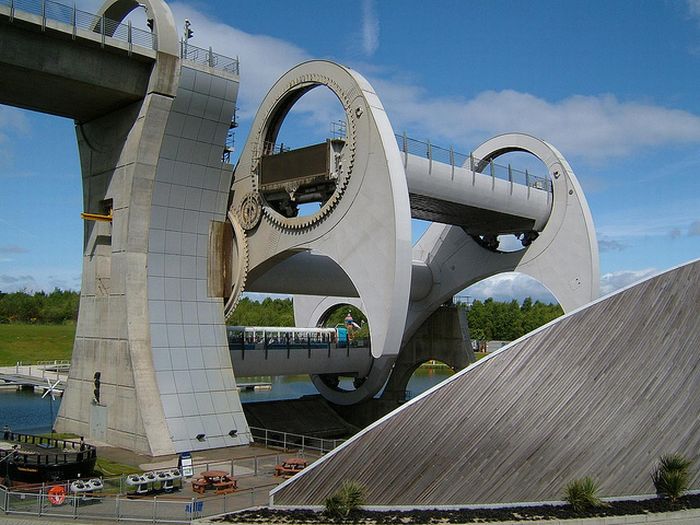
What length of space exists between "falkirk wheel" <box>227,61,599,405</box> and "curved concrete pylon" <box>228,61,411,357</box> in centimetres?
4

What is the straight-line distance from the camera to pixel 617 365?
52.1ft

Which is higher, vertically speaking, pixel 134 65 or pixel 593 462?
pixel 134 65

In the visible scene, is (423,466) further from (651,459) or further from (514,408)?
(651,459)

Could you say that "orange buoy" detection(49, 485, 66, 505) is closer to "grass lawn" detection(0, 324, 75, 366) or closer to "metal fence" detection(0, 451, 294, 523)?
"metal fence" detection(0, 451, 294, 523)

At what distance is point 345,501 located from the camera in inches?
576

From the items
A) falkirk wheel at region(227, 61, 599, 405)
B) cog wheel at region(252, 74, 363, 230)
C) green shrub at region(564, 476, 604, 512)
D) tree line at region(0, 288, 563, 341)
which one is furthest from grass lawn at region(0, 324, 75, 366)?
green shrub at region(564, 476, 604, 512)

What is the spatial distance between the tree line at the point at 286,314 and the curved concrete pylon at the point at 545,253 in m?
56.5

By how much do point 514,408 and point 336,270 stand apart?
810 inches

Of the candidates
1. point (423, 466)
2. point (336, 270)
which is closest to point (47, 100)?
point (336, 270)

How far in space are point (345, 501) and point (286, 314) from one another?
87.6 m

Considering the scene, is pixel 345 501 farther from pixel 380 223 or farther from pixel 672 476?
pixel 380 223

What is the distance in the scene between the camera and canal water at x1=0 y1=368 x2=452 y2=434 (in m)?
39.2

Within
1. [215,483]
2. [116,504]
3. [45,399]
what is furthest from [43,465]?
[45,399]

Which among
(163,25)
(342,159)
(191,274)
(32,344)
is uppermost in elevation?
(163,25)
